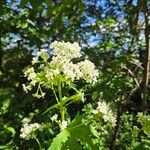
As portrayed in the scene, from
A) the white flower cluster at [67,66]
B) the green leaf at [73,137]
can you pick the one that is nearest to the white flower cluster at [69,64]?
the white flower cluster at [67,66]

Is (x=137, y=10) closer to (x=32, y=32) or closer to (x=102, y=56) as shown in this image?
(x=102, y=56)

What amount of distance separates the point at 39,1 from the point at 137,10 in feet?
5.52

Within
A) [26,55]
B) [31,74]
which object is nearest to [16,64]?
[26,55]

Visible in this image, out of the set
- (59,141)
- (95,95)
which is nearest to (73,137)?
(59,141)

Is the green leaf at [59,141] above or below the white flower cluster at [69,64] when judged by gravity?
below

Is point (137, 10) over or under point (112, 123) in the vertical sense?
over

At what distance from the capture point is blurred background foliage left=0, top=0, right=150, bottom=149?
5.15m

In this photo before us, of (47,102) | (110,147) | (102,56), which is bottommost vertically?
(110,147)

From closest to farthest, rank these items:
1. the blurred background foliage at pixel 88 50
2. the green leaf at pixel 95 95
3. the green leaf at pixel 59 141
Answer: the green leaf at pixel 59 141, the green leaf at pixel 95 95, the blurred background foliage at pixel 88 50

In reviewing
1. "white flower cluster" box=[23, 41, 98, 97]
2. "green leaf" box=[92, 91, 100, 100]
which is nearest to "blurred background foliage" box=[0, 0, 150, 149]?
"green leaf" box=[92, 91, 100, 100]

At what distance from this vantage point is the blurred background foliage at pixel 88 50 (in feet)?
16.9

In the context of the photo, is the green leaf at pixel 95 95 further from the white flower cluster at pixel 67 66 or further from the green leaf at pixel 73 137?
the green leaf at pixel 73 137

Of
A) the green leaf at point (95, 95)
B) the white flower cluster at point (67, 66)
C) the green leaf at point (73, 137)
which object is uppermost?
the white flower cluster at point (67, 66)

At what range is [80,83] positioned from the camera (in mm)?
5477
